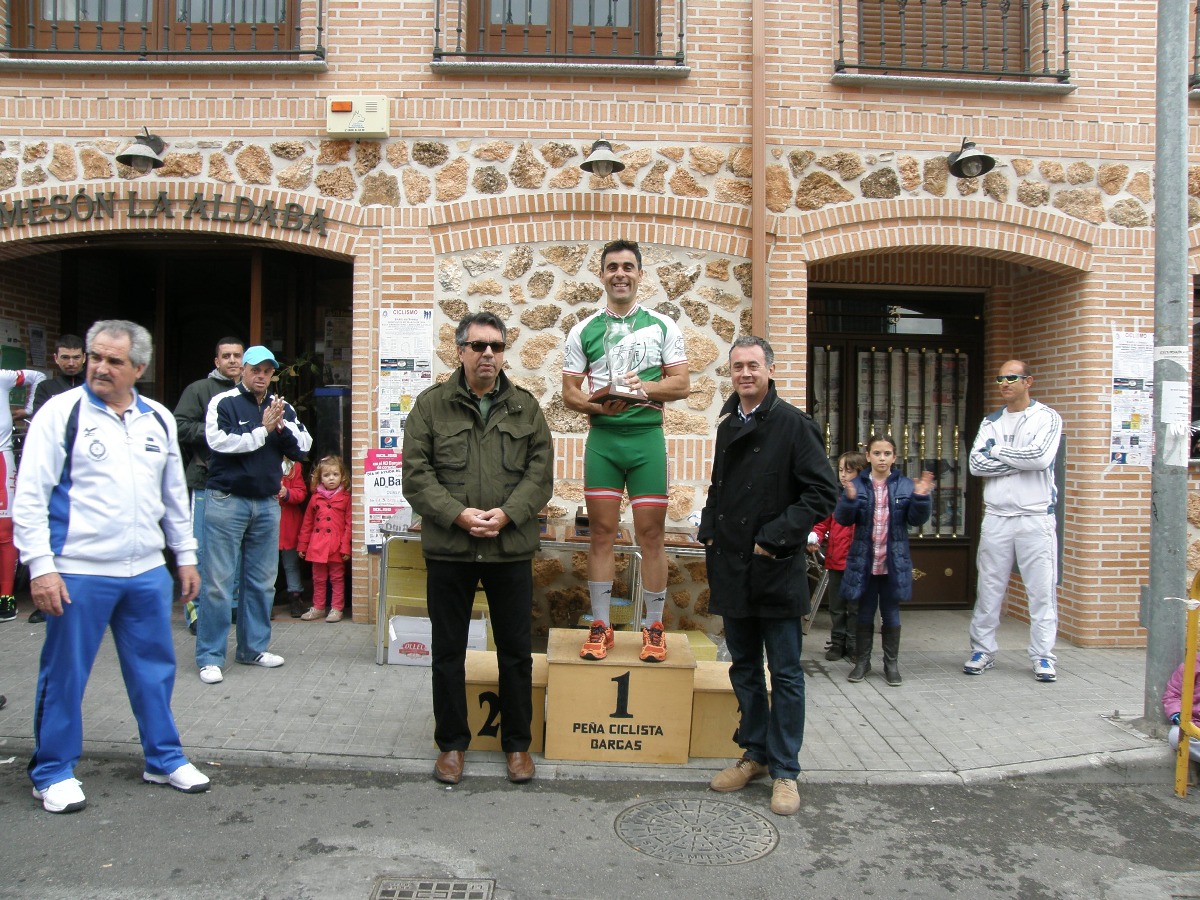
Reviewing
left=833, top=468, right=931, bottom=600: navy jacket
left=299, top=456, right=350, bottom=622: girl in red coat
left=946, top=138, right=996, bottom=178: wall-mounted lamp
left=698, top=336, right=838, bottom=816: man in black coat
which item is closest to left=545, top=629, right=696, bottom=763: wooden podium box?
left=698, top=336, right=838, bottom=816: man in black coat

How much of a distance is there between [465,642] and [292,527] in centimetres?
356

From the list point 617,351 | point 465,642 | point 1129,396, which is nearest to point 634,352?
point 617,351

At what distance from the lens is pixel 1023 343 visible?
26.6 feet

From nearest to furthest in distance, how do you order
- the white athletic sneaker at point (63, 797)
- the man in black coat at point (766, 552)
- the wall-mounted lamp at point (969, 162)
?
the white athletic sneaker at point (63, 797)
the man in black coat at point (766, 552)
the wall-mounted lamp at point (969, 162)

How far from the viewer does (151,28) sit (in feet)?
24.4

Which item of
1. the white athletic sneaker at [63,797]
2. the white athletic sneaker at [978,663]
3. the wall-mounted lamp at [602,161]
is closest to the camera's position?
the white athletic sneaker at [63,797]

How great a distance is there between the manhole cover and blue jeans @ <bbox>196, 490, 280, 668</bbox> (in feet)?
9.69

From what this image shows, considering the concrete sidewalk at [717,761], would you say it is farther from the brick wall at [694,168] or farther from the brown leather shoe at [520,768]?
the brick wall at [694,168]

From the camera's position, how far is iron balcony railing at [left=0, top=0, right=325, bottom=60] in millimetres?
7250

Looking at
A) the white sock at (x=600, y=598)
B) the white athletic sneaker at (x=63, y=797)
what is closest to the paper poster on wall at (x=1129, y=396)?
the white sock at (x=600, y=598)

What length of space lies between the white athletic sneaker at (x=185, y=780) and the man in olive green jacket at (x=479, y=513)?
1.06 meters

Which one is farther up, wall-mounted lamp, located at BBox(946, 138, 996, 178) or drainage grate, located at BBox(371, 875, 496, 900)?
wall-mounted lamp, located at BBox(946, 138, 996, 178)

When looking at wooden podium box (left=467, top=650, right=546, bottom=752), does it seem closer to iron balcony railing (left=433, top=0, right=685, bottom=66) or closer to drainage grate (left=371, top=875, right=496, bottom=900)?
drainage grate (left=371, top=875, right=496, bottom=900)

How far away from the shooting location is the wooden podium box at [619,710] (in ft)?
15.3
